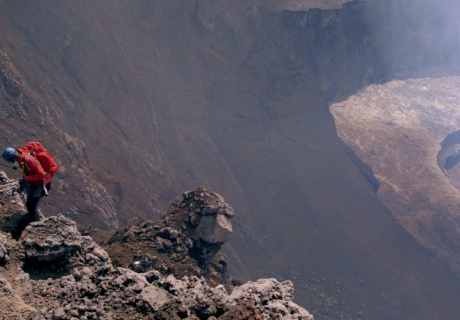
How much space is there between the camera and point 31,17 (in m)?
21.4

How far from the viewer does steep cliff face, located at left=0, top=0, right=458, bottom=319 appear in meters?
19.5

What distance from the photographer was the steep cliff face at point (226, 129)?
19.5 metres

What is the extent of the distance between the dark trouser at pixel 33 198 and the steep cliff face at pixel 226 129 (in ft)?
28.7

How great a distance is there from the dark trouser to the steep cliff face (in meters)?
8.76

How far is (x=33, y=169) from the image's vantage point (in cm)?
771

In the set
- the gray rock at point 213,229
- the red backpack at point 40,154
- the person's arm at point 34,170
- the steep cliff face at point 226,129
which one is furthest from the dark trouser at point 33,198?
the steep cliff face at point 226,129

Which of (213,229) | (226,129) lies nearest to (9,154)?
(213,229)

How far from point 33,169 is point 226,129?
18215 mm

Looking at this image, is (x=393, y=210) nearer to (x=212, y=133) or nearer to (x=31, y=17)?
(x=212, y=133)

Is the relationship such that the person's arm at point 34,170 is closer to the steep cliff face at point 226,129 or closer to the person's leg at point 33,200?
the person's leg at point 33,200

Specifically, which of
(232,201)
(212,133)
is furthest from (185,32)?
(232,201)

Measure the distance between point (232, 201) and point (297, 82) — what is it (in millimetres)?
9740

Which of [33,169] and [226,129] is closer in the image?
[33,169]

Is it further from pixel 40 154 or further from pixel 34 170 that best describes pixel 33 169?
pixel 40 154
